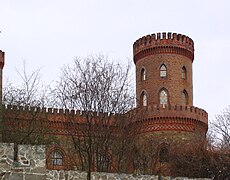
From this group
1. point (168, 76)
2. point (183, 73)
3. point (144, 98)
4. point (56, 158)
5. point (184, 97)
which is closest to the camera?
point (56, 158)

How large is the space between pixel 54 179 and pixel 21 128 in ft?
41.9

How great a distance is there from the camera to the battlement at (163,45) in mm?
50188

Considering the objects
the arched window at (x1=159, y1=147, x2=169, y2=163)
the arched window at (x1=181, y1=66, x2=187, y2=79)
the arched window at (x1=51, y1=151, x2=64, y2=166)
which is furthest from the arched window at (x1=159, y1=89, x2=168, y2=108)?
the arched window at (x1=51, y1=151, x2=64, y2=166)

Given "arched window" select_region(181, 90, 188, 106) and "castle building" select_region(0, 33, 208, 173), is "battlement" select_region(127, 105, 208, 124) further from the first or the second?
"arched window" select_region(181, 90, 188, 106)

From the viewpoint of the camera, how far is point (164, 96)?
49.6m

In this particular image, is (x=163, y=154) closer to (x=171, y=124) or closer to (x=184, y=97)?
(x=171, y=124)

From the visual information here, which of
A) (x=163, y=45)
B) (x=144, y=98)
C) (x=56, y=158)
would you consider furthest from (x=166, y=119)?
(x=56, y=158)

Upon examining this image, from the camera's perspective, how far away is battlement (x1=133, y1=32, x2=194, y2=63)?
50.2m

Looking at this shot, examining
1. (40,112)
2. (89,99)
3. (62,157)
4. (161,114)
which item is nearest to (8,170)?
(89,99)

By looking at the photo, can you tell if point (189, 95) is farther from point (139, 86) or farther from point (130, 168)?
point (130, 168)

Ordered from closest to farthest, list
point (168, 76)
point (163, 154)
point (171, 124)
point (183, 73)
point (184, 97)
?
1. point (163, 154)
2. point (171, 124)
3. point (168, 76)
4. point (184, 97)
5. point (183, 73)

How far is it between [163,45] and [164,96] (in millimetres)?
4012

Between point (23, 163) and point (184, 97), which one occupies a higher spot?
point (184, 97)

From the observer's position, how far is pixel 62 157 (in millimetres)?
42656
